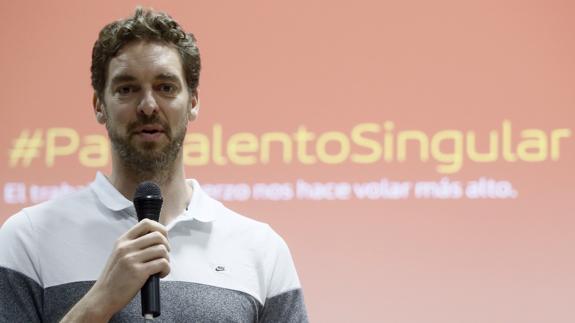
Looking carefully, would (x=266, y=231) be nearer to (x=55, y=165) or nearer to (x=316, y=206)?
(x=316, y=206)

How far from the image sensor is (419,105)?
3.46 meters

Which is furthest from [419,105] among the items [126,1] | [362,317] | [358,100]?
[126,1]

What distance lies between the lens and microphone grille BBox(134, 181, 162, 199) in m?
1.67

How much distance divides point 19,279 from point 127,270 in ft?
0.95

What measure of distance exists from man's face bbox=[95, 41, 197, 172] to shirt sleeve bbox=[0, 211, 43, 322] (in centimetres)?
25

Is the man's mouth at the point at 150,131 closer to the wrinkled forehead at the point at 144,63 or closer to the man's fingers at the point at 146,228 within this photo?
the wrinkled forehead at the point at 144,63

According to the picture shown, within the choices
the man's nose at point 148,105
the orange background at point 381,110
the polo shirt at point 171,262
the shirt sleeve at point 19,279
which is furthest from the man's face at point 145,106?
the orange background at point 381,110

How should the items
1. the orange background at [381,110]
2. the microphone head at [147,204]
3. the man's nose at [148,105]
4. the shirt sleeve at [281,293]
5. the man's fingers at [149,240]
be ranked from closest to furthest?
the man's fingers at [149,240] → the microphone head at [147,204] → the man's nose at [148,105] → the shirt sleeve at [281,293] → the orange background at [381,110]

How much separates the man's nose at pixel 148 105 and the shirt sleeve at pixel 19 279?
12.3 inches

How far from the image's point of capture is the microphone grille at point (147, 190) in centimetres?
167

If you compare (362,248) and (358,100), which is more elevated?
(358,100)

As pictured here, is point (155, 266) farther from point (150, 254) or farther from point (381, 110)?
point (381, 110)

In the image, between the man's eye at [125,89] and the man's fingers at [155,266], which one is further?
the man's eye at [125,89]

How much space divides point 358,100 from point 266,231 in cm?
156
